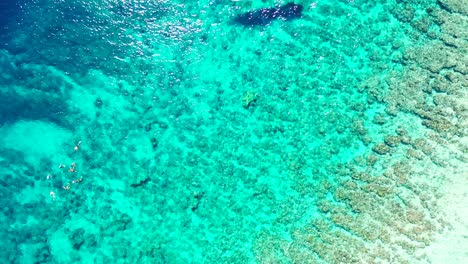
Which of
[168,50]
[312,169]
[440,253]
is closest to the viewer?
[440,253]

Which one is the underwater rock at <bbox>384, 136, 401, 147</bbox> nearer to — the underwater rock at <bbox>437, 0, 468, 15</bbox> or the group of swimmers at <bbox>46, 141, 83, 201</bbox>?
the underwater rock at <bbox>437, 0, 468, 15</bbox>

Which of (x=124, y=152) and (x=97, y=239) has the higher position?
(x=124, y=152)

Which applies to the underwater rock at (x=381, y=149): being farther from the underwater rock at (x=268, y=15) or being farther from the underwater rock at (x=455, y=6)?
the underwater rock at (x=268, y=15)

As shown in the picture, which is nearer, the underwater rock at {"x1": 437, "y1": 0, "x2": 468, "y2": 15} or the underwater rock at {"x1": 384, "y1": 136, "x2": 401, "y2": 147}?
the underwater rock at {"x1": 384, "y1": 136, "x2": 401, "y2": 147}

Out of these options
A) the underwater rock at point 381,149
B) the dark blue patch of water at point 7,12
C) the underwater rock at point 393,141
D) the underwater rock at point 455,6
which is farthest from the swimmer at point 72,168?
the underwater rock at point 455,6

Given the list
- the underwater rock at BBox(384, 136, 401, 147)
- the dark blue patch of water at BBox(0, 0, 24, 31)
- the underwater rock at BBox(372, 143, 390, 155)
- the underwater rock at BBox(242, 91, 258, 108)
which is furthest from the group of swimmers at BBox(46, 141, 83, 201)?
the underwater rock at BBox(384, 136, 401, 147)

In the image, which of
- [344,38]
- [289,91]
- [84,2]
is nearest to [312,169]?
[289,91]

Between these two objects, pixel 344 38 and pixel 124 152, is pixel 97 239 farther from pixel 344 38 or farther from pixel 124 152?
pixel 344 38
